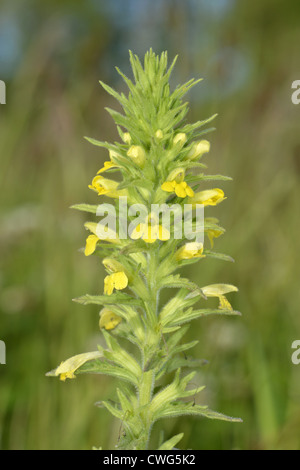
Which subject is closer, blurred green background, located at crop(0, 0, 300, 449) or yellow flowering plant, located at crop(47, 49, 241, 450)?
yellow flowering plant, located at crop(47, 49, 241, 450)

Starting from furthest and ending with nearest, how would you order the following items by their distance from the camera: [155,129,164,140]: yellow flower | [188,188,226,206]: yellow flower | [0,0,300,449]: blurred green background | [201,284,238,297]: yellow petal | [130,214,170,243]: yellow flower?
[0,0,300,449]: blurred green background < [201,284,238,297]: yellow petal < [188,188,226,206]: yellow flower < [155,129,164,140]: yellow flower < [130,214,170,243]: yellow flower

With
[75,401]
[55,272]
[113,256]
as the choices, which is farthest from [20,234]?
[113,256]

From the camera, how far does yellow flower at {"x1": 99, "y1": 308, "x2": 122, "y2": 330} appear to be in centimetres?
172

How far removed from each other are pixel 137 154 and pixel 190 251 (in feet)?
1.19

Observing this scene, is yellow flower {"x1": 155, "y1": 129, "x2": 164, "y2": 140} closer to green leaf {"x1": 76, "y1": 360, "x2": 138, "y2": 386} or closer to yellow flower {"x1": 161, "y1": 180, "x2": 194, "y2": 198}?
yellow flower {"x1": 161, "y1": 180, "x2": 194, "y2": 198}

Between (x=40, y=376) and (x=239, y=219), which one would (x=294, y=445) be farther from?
(x=239, y=219)

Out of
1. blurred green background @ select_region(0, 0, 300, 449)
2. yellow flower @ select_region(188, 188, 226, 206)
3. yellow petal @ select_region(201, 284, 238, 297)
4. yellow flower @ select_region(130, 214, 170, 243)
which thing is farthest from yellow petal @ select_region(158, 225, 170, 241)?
blurred green background @ select_region(0, 0, 300, 449)

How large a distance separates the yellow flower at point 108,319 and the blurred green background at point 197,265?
0.77 meters

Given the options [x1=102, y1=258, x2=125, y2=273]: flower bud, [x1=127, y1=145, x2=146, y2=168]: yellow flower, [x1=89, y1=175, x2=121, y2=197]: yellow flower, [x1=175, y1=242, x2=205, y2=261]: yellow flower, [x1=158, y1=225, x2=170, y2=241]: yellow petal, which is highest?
[x1=127, y1=145, x2=146, y2=168]: yellow flower

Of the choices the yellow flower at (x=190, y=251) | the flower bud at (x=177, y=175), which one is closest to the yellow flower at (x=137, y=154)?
the flower bud at (x=177, y=175)

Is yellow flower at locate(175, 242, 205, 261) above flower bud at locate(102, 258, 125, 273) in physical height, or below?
above

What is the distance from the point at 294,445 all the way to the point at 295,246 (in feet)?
7.18

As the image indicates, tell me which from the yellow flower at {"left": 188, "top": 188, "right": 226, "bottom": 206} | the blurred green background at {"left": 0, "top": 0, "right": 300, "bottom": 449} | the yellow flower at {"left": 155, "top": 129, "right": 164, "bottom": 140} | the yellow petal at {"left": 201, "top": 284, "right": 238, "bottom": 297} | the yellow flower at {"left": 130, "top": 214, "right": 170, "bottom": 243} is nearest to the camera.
Result: the yellow flower at {"left": 130, "top": 214, "right": 170, "bottom": 243}

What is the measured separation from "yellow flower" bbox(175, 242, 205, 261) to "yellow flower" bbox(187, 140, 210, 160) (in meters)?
0.31
